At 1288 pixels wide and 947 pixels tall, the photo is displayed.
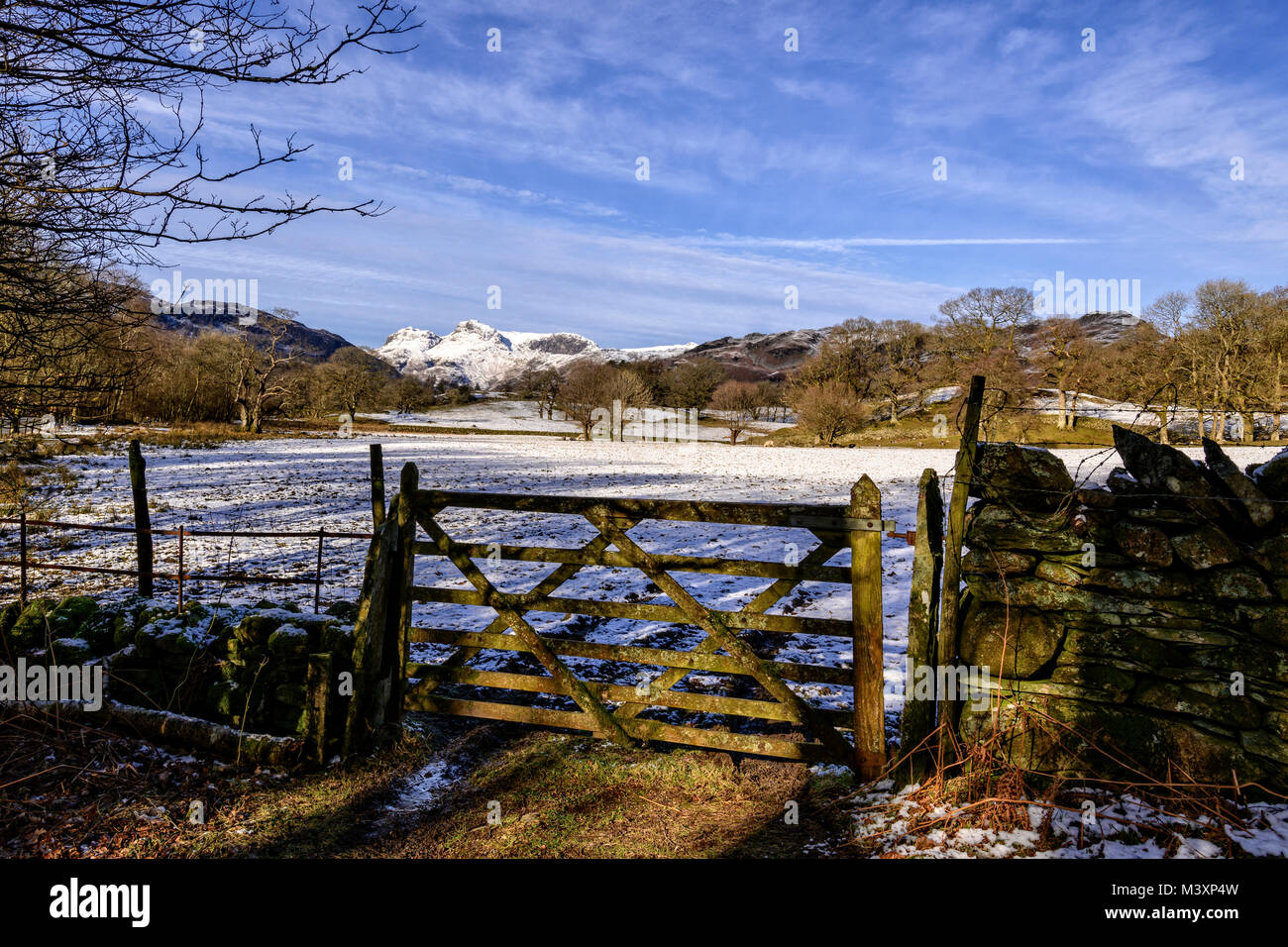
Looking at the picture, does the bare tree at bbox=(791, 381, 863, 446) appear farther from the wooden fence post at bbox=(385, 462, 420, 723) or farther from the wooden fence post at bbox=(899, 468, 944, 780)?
the wooden fence post at bbox=(385, 462, 420, 723)

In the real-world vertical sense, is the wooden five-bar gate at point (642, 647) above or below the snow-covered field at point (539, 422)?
below

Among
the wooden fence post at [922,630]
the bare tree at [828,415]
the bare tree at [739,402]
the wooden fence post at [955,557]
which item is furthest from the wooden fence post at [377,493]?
the bare tree at [739,402]

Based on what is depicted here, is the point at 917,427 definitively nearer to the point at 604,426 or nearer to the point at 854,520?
the point at 604,426

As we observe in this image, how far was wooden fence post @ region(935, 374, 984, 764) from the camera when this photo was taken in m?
4.46

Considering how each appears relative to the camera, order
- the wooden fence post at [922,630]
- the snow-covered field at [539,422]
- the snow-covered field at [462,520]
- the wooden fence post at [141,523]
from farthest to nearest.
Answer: the snow-covered field at [539,422] → the snow-covered field at [462,520] → the wooden fence post at [141,523] → the wooden fence post at [922,630]

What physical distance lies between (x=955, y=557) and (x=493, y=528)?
39.7ft

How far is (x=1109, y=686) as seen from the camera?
425 cm

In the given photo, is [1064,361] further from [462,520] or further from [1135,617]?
[1135,617]

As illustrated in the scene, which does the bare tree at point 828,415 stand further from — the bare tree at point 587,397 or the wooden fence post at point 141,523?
the wooden fence post at point 141,523

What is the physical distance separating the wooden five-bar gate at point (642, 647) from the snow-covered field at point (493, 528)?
1.47 metres

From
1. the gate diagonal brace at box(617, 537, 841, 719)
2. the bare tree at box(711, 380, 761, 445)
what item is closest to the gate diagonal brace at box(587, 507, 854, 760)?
the gate diagonal brace at box(617, 537, 841, 719)

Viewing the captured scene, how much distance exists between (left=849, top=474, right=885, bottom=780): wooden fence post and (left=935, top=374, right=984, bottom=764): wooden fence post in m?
0.44

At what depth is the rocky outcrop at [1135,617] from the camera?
4043 mm
